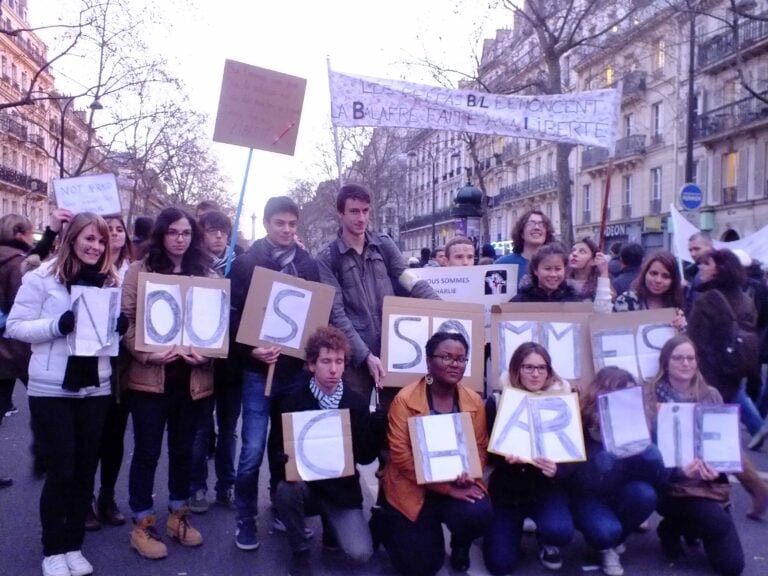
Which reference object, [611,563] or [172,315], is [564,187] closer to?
[611,563]

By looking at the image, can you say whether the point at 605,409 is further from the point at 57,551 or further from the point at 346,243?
the point at 57,551

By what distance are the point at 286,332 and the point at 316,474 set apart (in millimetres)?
901

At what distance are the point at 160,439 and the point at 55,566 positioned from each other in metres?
0.86

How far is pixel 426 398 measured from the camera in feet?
15.5

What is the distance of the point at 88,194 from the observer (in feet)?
18.9

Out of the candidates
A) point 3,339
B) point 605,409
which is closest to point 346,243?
point 605,409

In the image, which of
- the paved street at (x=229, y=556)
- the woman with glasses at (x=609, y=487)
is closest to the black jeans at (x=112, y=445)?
the paved street at (x=229, y=556)

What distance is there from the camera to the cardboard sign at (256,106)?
18.3ft

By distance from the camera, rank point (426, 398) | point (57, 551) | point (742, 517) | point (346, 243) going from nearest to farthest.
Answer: point (57, 551) < point (426, 398) < point (346, 243) < point (742, 517)

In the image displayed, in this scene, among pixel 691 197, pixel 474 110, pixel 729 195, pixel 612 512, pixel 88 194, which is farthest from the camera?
pixel 729 195

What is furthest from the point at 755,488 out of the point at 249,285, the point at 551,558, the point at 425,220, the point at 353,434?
the point at 425,220

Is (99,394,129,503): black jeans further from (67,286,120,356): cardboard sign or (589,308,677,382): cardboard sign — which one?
(589,308,677,382): cardboard sign

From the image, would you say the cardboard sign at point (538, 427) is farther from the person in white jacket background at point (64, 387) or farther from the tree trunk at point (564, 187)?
the tree trunk at point (564, 187)

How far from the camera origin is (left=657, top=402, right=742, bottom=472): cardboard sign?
15.4 feet
